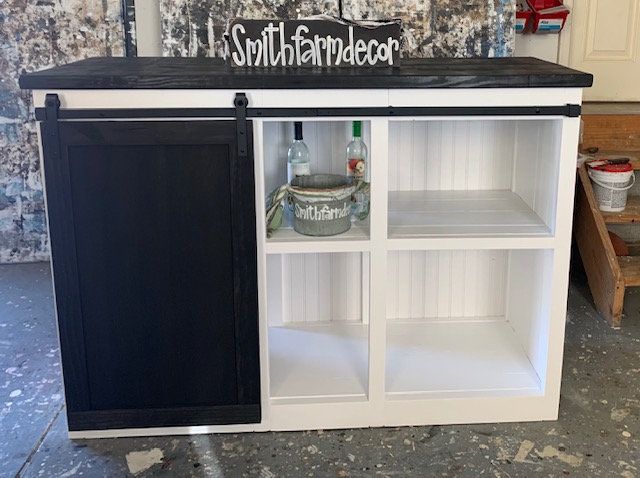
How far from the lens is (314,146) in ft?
Result: 7.38

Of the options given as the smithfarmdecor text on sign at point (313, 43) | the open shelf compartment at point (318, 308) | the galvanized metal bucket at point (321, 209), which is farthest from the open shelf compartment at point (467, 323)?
the smithfarmdecor text on sign at point (313, 43)

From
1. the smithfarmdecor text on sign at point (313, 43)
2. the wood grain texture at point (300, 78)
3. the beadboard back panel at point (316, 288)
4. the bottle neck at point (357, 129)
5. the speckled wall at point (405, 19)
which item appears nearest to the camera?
the wood grain texture at point (300, 78)

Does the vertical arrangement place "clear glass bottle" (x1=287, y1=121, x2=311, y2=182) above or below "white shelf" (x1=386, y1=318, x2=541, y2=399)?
above

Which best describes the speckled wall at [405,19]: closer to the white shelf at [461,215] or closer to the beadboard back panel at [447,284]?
the white shelf at [461,215]

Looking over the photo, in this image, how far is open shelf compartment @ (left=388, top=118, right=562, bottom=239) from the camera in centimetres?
203

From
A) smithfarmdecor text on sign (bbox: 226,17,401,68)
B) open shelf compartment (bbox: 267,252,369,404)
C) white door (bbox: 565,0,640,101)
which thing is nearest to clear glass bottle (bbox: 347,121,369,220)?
smithfarmdecor text on sign (bbox: 226,17,401,68)

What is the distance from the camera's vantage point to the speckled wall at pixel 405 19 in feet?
8.48

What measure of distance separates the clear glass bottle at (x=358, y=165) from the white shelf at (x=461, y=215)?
0.28 ft

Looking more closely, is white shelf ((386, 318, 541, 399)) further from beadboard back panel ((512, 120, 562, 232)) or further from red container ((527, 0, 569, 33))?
red container ((527, 0, 569, 33))

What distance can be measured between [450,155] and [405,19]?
25.0 inches

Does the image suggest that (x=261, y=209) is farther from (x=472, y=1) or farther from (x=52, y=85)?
(x=472, y=1)

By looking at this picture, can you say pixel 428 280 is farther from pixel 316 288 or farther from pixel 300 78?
pixel 300 78

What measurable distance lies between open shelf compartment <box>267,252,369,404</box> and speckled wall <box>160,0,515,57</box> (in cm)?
81

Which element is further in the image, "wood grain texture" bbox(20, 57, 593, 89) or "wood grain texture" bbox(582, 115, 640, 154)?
"wood grain texture" bbox(582, 115, 640, 154)
